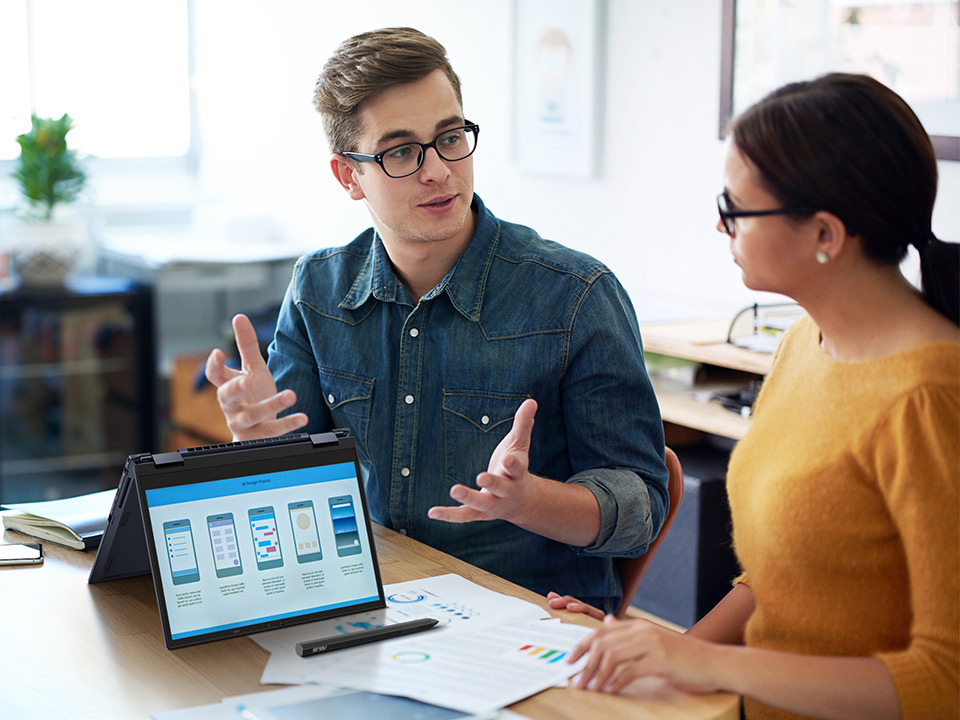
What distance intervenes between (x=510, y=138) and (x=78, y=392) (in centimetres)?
186

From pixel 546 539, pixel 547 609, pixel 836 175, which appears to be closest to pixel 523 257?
pixel 546 539

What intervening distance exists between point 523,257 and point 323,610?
25.9 inches

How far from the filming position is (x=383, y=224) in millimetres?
1736

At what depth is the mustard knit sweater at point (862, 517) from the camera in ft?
3.18

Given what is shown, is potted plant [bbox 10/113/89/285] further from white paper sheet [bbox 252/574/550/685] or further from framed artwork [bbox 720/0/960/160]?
white paper sheet [bbox 252/574/550/685]

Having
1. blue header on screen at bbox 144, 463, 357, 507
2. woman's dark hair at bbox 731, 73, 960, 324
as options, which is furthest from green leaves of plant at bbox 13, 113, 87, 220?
woman's dark hair at bbox 731, 73, 960, 324

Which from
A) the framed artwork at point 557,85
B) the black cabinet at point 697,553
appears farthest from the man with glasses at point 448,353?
the framed artwork at point 557,85

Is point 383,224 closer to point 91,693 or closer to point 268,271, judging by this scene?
point 91,693

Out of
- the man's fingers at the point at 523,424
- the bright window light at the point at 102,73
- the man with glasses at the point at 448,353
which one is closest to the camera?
the man's fingers at the point at 523,424

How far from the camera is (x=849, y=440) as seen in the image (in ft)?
3.44

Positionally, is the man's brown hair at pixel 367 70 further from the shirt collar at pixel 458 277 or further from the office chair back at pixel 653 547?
the office chair back at pixel 653 547

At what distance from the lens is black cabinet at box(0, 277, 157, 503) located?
3867mm

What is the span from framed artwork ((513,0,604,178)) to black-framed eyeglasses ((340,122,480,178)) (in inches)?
59.5

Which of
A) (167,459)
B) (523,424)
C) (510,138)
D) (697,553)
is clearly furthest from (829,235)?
(510,138)
